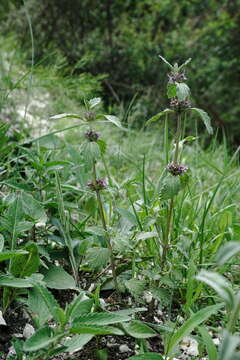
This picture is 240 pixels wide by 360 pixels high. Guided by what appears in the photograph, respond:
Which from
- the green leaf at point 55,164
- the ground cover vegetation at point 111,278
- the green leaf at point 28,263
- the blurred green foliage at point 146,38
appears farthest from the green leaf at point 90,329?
the blurred green foliage at point 146,38

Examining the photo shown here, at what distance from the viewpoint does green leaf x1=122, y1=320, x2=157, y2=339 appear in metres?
0.69

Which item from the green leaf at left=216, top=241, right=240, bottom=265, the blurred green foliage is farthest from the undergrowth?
the blurred green foliage

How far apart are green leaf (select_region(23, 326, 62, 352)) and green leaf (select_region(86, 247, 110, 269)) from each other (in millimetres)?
197

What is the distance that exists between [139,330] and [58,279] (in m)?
0.22

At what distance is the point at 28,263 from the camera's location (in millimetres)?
776

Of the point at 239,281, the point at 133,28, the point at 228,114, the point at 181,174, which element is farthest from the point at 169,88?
the point at 228,114

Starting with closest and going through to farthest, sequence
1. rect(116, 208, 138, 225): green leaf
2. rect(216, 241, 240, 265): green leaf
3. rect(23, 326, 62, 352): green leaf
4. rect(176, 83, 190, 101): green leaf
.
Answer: rect(216, 241, 240, 265): green leaf
rect(23, 326, 62, 352): green leaf
rect(176, 83, 190, 101): green leaf
rect(116, 208, 138, 225): green leaf

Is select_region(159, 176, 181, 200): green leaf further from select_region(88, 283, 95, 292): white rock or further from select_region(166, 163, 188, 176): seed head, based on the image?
select_region(88, 283, 95, 292): white rock

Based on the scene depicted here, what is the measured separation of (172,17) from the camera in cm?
530

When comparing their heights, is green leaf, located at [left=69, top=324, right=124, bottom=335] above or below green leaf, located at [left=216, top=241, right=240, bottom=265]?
below

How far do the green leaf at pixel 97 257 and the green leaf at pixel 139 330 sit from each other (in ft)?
0.43

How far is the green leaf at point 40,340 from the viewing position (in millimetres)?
546

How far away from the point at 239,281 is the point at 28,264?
568 mm

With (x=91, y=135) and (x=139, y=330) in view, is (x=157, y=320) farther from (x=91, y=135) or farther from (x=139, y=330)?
(x=91, y=135)
